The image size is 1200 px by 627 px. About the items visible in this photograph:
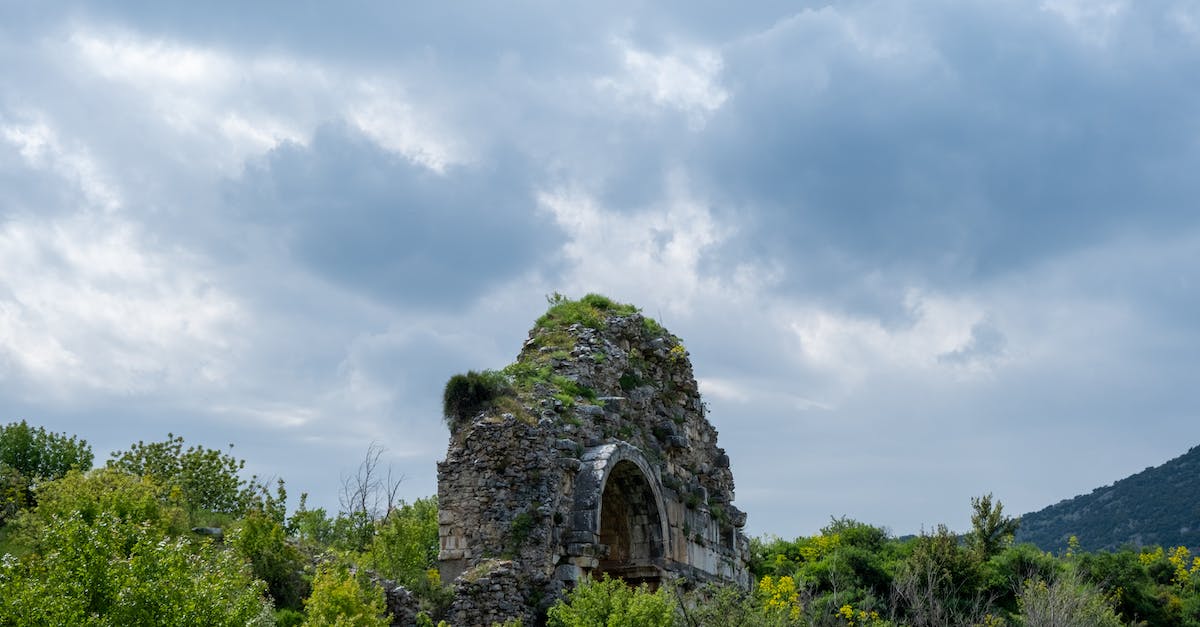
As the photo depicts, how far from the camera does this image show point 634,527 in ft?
60.6

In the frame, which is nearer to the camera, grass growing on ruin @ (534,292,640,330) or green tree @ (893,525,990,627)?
grass growing on ruin @ (534,292,640,330)

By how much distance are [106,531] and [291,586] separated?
661 centimetres

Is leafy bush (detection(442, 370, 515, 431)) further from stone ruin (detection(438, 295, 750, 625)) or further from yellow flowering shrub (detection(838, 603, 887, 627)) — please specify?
yellow flowering shrub (detection(838, 603, 887, 627))

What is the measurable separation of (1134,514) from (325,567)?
66251mm

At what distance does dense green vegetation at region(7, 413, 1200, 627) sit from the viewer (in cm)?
699

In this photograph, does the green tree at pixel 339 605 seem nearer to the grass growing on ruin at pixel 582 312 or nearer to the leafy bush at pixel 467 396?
the leafy bush at pixel 467 396

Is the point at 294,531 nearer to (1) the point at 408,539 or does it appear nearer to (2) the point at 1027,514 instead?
(1) the point at 408,539

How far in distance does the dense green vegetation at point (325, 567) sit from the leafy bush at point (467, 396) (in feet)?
6.20

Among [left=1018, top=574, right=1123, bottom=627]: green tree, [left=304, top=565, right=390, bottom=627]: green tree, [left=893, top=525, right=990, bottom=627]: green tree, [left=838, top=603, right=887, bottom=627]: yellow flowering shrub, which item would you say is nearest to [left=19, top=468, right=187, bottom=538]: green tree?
[left=304, top=565, right=390, bottom=627]: green tree

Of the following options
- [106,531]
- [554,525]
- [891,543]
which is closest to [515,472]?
[554,525]

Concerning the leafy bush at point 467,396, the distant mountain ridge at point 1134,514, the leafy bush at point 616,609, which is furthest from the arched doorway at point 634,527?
the distant mountain ridge at point 1134,514

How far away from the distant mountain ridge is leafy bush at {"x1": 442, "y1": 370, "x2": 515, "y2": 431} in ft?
175

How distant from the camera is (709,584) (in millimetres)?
18344

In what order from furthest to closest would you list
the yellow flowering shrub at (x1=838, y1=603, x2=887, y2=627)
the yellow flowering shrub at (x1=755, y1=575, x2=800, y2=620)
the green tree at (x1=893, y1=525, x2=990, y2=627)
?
the green tree at (x1=893, y1=525, x2=990, y2=627), the yellow flowering shrub at (x1=838, y1=603, x2=887, y2=627), the yellow flowering shrub at (x1=755, y1=575, x2=800, y2=620)
